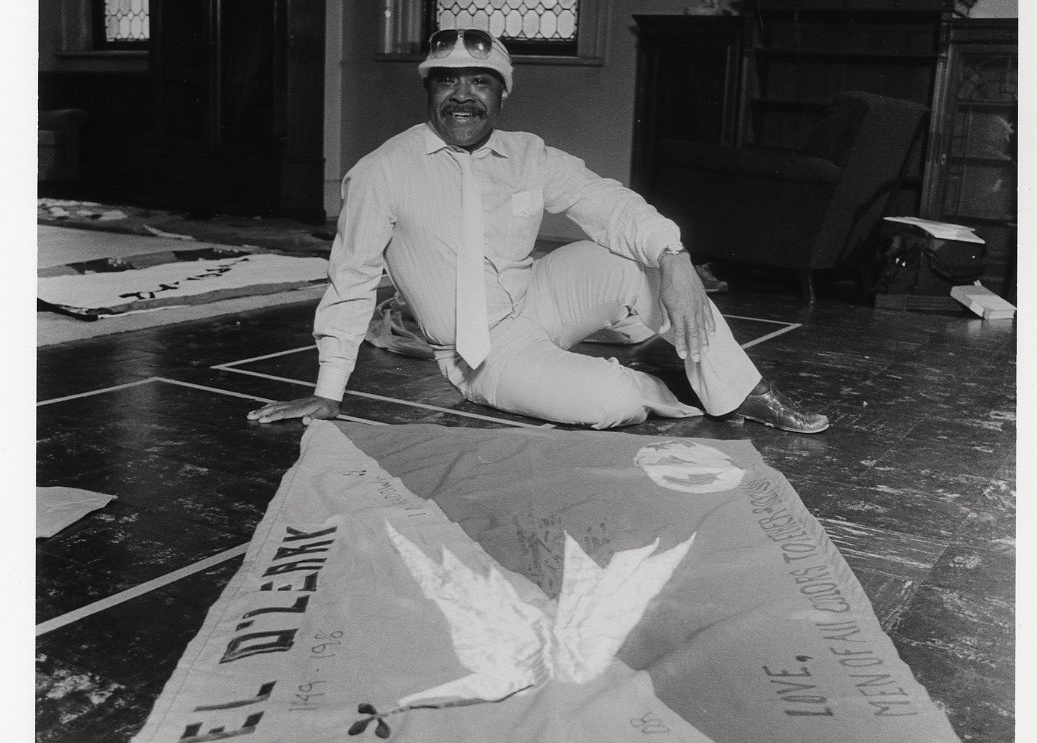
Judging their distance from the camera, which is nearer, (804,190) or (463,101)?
(463,101)

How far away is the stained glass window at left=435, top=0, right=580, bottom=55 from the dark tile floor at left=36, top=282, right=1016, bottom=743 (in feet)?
12.9

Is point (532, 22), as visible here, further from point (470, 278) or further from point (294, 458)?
point (294, 458)

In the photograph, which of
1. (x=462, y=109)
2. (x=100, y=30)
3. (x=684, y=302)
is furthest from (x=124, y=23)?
(x=684, y=302)

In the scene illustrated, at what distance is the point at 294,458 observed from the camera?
224 centimetres

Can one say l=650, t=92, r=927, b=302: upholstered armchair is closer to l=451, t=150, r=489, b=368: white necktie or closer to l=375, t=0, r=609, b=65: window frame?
l=375, t=0, r=609, b=65: window frame

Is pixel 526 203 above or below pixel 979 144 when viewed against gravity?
below

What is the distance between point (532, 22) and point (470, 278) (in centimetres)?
534

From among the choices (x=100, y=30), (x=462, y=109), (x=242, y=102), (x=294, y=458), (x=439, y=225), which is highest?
(x=100, y=30)

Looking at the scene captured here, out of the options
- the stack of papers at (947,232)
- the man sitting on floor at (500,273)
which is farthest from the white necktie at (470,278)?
the stack of papers at (947,232)

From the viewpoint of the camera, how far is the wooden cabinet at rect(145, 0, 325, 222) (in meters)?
7.55

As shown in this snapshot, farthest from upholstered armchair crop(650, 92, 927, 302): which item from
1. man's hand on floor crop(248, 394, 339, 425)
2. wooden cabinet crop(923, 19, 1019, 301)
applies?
man's hand on floor crop(248, 394, 339, 425)

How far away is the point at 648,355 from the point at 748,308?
54.7 inches

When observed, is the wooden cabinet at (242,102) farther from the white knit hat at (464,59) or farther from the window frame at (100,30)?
the white knit hat at (464,59)
